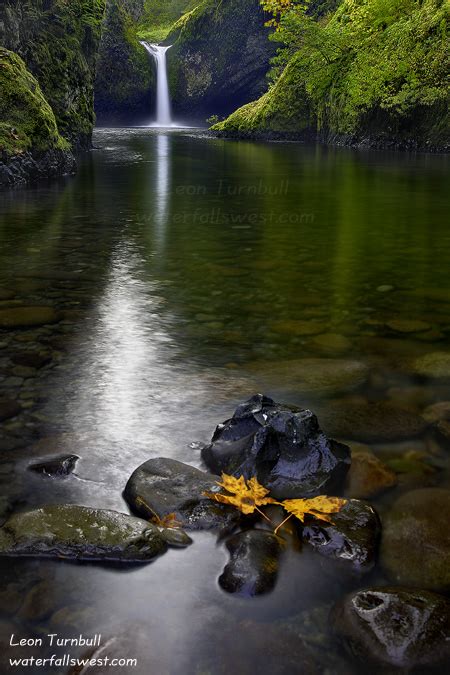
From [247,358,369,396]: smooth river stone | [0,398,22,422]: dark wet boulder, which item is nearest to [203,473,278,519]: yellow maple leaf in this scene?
[247,358,369,396]: smooth river stone

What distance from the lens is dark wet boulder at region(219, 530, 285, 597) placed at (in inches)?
79.1

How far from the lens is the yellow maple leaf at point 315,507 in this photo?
7.64ft

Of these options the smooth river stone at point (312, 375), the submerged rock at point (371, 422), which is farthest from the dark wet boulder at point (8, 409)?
the submerged rock at point (371, 422)

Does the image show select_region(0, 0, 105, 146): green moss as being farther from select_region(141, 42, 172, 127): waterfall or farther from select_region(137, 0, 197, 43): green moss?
select_region(137, 0, 197, 43): green moss

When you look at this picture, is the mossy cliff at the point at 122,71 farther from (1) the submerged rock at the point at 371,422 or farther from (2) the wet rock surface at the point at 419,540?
(2) the wet rock surface at the point at 419,540

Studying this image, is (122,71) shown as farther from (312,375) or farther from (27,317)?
(312,375)

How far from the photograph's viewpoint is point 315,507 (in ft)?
7.79

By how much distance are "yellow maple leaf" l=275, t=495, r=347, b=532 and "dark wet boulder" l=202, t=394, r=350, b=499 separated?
0.08 m

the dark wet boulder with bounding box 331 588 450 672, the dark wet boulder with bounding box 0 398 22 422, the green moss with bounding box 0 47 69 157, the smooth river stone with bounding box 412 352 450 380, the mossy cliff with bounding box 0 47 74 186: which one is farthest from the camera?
the green moss with bounding box 0 47 69 157

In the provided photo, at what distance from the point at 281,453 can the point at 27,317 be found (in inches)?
107

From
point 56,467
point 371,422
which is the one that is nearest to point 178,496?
point 56,467

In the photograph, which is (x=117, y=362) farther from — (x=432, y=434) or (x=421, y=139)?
(x=421, y=139)

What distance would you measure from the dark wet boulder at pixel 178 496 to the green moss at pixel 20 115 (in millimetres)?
11398

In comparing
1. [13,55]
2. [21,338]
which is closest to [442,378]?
[21,338]
